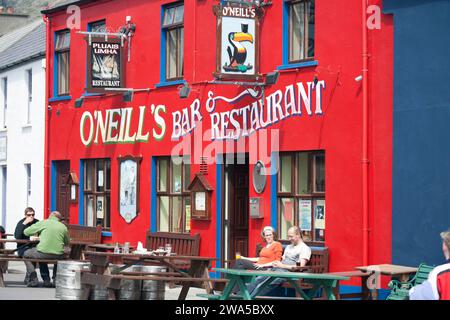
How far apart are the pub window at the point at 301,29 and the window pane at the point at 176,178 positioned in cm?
423

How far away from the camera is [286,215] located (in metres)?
19.0

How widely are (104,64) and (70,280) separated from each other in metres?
7.13

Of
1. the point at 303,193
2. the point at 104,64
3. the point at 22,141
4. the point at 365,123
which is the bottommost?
the point at 303,193

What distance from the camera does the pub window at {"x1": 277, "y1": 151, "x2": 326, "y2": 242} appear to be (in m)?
18.2

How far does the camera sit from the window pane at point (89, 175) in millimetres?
25547

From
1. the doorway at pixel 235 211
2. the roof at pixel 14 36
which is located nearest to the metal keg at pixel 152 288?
the doorway at pixel 235 211

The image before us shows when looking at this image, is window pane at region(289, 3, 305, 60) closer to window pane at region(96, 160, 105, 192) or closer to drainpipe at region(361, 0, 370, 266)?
drainpipe at region(361, 0, 370, 266)

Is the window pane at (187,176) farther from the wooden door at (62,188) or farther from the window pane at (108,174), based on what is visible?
the wooden door at (62,188)

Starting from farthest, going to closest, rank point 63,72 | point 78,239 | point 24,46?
1. point 24,46
2. point 63,72
3. point 78,239

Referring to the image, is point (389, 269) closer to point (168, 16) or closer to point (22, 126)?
point (168, 16)

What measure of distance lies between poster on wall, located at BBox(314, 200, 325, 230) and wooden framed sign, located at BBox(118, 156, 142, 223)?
598 cm

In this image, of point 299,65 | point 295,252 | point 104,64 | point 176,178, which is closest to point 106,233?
point 176,178

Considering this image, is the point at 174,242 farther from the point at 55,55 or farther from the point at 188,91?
the point at 55,55
